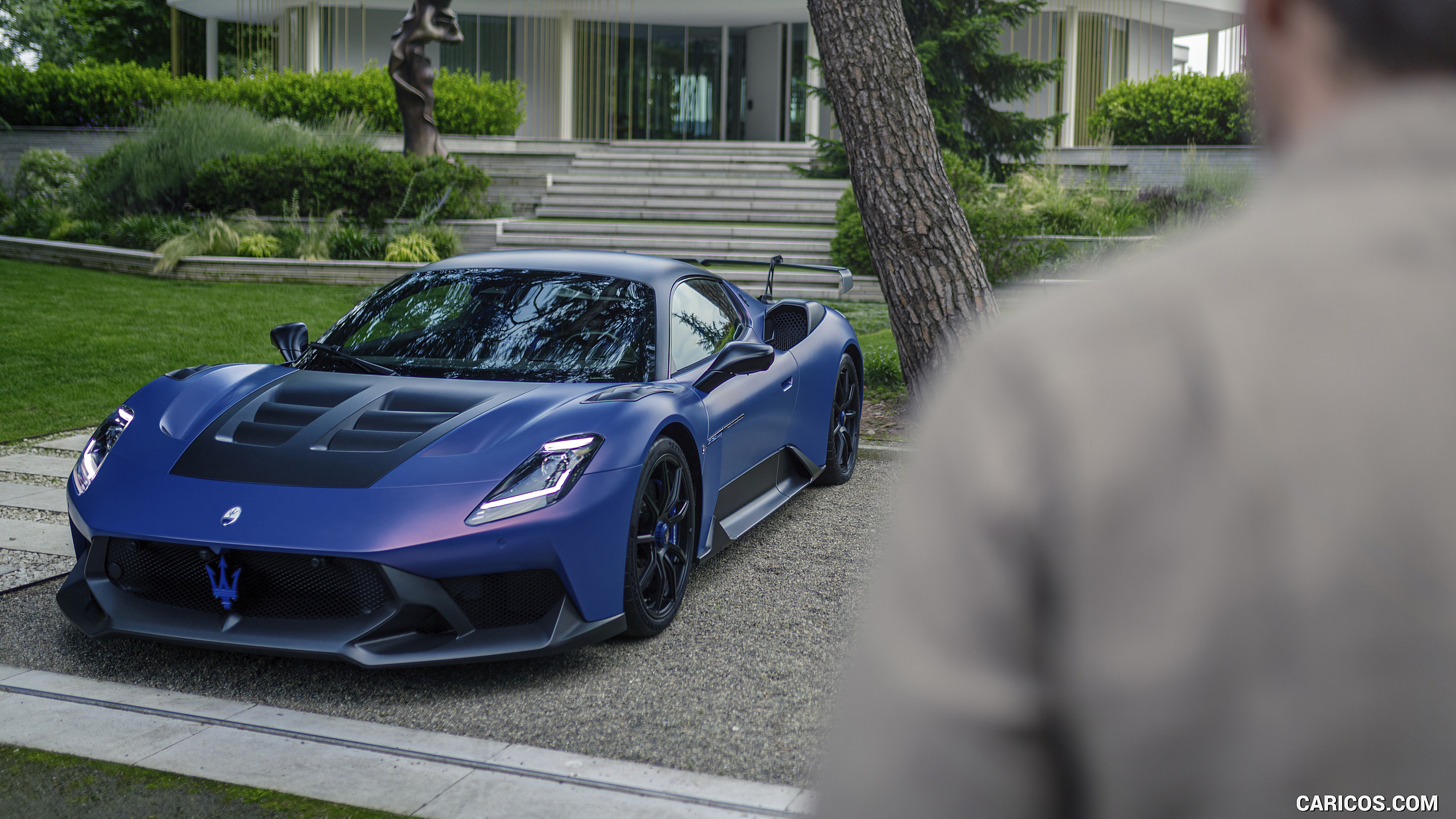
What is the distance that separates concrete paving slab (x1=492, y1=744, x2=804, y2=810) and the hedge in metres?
19.6

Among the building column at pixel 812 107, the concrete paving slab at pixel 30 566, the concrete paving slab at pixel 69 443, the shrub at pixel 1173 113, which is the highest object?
the building column at pixel 812 107

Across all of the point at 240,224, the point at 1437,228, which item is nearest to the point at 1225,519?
the point at 1437,228

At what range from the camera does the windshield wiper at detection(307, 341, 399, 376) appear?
454 centimetres

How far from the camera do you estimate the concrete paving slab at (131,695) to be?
11.2ft

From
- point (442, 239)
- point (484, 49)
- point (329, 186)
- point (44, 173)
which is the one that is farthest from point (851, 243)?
point (484, 49)

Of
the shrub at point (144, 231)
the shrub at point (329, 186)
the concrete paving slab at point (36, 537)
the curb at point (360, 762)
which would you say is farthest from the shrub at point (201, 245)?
the curb at point (360, 762)

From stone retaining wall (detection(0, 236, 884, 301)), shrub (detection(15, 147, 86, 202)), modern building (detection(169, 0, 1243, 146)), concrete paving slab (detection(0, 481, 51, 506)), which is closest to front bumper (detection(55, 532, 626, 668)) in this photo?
concrete paving slab (detection(0, 481, 51, 506))

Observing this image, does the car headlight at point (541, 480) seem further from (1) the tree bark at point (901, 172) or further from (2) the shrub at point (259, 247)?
(2) the shrub at point (259, 247)

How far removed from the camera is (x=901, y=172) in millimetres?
6914

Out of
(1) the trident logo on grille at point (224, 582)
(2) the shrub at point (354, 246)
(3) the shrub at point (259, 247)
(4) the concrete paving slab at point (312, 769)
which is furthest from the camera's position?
(2) the shrub at point (354, 246)

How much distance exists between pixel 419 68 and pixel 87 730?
15220 mm

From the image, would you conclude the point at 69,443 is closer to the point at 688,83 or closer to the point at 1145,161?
Answer: the point at 1145,161

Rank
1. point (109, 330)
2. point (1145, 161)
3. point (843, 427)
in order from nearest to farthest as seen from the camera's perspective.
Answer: point (843, 427), point (109, 330), point (1145, 161)

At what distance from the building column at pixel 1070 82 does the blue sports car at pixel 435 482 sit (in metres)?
22.8
